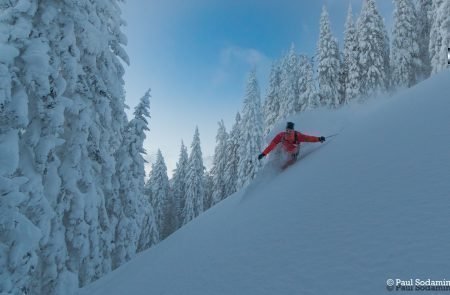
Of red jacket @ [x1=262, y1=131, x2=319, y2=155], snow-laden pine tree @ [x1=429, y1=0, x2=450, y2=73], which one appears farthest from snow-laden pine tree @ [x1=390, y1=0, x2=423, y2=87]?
red jacket @ [x1=262, y1=131, x2=319, y2=155]

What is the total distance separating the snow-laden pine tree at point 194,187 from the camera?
4622cm

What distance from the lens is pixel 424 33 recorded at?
3581 centimetres

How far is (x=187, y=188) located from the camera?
158ft

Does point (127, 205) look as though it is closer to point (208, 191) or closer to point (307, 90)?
point (307, 90)

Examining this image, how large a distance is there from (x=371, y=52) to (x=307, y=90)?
692cm

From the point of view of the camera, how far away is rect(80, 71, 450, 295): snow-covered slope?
321cm

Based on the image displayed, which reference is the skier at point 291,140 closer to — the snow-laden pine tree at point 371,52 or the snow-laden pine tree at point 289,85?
the snow-laden pine tree at point 371,52

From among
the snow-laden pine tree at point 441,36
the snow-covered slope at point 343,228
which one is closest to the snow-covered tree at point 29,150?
the snow-covered slope at point 343,228

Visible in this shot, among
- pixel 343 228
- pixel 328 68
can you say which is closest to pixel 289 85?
pixel 328 68

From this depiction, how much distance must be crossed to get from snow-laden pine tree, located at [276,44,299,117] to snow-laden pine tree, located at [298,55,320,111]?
1713mm

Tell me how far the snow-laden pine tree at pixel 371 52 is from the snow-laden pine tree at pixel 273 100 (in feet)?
41.4

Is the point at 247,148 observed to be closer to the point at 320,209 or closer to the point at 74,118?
the point at 74,118

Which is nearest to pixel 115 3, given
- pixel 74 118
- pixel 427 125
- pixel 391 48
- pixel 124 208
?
pixel 74 118

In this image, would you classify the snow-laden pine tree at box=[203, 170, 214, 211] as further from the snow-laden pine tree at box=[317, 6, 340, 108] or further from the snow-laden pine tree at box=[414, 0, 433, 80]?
the snow-laden pine tree at box=[414, 0, 433, 80]
